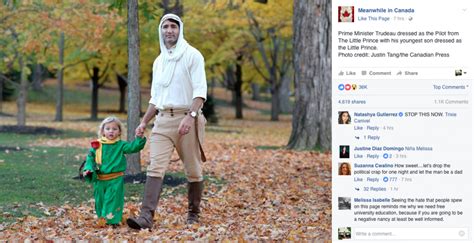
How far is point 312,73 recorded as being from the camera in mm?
17312

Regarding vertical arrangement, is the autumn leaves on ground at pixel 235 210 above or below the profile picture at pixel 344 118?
below

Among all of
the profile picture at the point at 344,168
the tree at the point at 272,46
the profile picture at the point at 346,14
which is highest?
the tree at the point at 272,46

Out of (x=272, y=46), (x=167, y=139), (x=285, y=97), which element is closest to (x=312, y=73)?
(x=167, y=139)

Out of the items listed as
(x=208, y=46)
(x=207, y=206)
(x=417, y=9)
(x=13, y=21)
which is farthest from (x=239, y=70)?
(x=417, y=9)

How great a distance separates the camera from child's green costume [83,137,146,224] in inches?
310

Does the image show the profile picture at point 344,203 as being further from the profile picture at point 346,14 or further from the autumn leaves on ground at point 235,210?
the autumn leaves on ground at point 235,210

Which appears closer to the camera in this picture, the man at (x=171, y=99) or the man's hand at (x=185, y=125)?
the man's hand at (x=185, y=125)

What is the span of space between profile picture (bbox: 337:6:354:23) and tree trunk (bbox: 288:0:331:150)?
464 inches

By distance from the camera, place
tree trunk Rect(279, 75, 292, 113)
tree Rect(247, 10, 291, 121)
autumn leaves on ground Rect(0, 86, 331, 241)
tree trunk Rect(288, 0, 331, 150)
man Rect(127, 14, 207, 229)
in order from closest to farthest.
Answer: autumn leaves on ground Rect(0, 86, 331, 241)
man Rect(127, 14, 207, 229)
tree trunk Rect(288, 0, 331, 150)
tree Rect(247, 10, 291, 121)
tree trunk Rect(279, 75, 292, 113)

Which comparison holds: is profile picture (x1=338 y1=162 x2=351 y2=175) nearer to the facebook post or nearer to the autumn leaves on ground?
the facebook post

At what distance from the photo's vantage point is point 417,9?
5.12 metres

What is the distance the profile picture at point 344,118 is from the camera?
16.9ft

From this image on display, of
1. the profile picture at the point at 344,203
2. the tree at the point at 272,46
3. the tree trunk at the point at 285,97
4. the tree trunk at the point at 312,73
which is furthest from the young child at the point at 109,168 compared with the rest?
the tree trunk at the point at 285,97

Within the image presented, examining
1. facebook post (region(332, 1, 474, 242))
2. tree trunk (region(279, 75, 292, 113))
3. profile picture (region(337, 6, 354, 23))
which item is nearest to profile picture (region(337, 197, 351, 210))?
facebook post (region(332, 1, 474, 242))
